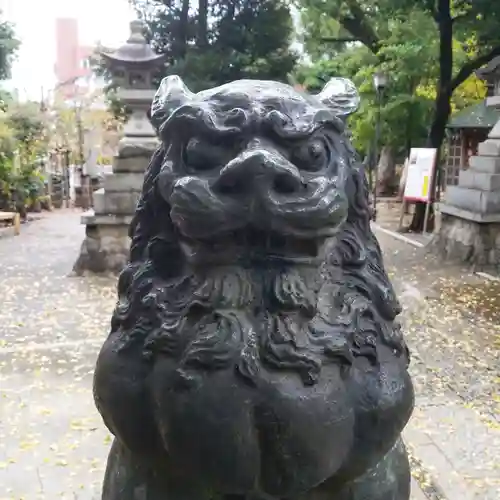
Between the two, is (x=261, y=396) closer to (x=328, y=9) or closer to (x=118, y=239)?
(x=118, y=239)

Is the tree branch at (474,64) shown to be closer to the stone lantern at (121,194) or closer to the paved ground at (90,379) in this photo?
the paved ground at (90,379)

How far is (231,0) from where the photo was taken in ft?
39.1

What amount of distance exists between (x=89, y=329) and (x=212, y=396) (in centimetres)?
507

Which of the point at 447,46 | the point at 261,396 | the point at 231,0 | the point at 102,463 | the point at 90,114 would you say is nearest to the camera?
the point at 261,396

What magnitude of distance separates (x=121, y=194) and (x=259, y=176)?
7127mm

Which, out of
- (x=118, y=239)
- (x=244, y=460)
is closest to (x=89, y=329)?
(x=118, y=239)

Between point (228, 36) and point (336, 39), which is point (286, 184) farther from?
point (336, 39)

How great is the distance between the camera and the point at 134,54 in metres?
8.98

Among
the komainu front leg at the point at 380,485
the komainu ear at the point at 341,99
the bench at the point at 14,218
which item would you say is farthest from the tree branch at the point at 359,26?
the komainu front leg at the point at 380,485

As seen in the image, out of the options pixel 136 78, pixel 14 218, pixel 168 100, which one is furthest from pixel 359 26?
pixel 168 100

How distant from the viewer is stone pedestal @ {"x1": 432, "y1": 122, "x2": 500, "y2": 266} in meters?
8.39

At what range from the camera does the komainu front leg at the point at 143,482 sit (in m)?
1.65

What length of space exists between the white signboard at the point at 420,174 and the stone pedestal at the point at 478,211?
192cm

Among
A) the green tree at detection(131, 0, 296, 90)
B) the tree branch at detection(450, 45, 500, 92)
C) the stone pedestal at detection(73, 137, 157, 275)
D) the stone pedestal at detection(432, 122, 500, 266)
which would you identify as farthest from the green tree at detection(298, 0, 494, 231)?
the stone pedestal at detection(73, 137, 157, 275)
